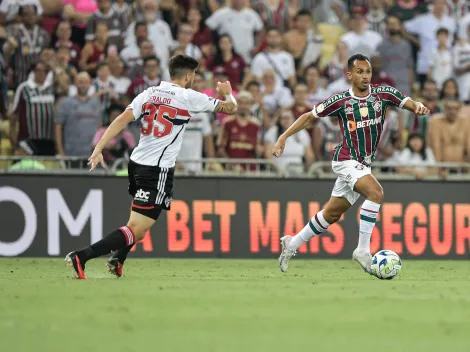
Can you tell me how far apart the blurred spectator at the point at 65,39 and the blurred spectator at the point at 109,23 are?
0.35m

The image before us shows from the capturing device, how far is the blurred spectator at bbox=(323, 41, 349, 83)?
2092cm

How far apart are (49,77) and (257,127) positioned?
148 inches

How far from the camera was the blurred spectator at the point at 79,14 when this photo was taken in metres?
20.2

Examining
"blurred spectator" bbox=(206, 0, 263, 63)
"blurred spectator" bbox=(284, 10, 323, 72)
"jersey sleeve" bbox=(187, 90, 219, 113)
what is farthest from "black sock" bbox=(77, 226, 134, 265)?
"blurred spectator" bbox=(284, 10, 323, 72)

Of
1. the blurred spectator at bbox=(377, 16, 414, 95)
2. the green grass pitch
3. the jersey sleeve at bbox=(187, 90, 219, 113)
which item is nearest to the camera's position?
the green grass pitch

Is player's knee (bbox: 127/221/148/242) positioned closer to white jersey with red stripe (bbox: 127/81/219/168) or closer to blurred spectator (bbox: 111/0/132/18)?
white jersey with red stripe (bbox: 127/81/219/168)

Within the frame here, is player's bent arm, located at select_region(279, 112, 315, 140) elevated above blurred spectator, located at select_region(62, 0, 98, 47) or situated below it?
below

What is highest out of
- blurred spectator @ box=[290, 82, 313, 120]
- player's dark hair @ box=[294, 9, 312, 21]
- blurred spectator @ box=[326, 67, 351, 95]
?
player's dark hair @ box=[294, 9, 312, 21]

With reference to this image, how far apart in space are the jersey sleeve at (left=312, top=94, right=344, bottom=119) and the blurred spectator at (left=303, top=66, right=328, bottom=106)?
24.3 ft

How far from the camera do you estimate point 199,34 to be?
20812mm

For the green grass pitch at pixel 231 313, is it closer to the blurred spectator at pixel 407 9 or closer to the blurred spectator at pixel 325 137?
the blurred spectator at pixel 325 137

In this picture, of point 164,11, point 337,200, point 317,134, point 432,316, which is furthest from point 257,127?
point 432,316

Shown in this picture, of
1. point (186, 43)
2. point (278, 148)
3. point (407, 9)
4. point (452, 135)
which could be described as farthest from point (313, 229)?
point (407, 9)

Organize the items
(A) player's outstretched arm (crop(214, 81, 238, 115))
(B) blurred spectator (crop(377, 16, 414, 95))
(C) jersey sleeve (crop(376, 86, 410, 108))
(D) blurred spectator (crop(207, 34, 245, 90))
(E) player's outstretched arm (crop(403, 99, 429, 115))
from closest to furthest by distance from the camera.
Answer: (A) player's outstretched arm (crop(214, 81, 238, 115)) < (E) player's outstretched arm (crop(403, 99, 429, 115)) < (C) jersey sleeve (crop(376, 86, 410, 108)) < (D) blurred spectator (crop(207, 34, 245, 90)) < (B) blurred spectator (crop(377, 16, 414, 95))
